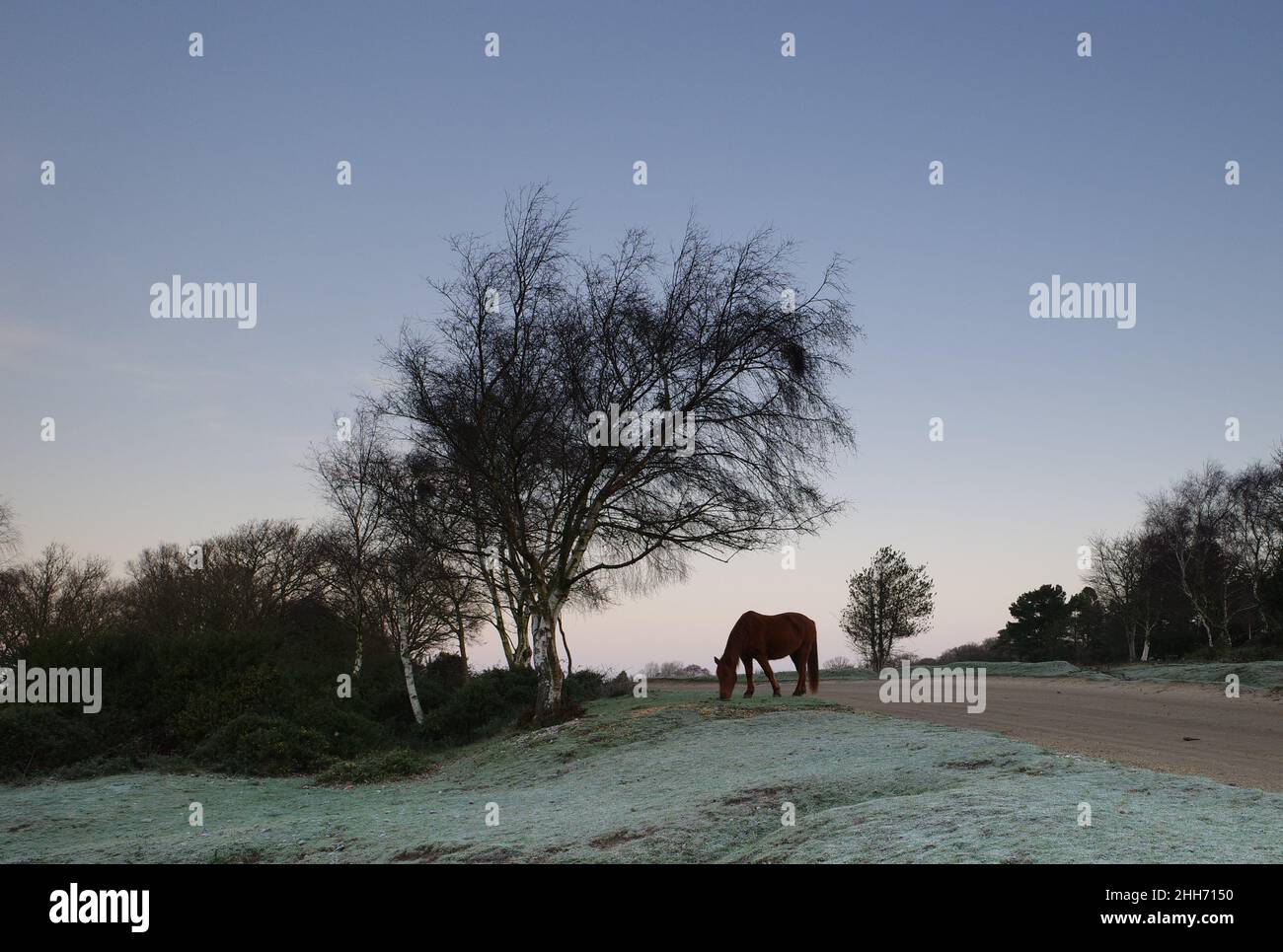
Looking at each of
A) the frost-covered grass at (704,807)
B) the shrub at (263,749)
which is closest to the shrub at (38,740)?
the frost-covered grass at (704,807)

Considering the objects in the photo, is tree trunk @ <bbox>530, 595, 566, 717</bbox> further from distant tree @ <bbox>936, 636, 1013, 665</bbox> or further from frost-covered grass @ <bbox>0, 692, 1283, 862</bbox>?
distant tree @ <bbox>936, 636, 1013, 665</bbox>

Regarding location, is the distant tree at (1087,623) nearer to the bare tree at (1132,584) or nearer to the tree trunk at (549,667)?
the bare tree at (1132,584)

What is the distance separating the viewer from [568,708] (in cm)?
2420

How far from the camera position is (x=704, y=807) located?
11.3m

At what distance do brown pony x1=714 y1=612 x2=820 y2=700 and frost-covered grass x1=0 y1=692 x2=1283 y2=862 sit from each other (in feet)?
8.38

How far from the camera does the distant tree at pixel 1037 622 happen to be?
219 ft

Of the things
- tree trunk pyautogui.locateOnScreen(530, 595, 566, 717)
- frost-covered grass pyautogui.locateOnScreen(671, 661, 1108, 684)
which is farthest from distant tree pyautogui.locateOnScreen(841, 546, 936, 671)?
tree trunk pyautogui.locateOnScreen(530, 595, 566, 717)

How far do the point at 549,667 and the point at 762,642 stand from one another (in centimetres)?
549

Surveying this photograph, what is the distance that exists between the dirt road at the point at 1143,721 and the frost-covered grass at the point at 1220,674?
3.64ft

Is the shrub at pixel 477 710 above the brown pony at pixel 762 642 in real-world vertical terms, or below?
below

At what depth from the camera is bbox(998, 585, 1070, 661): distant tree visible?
219 feet
